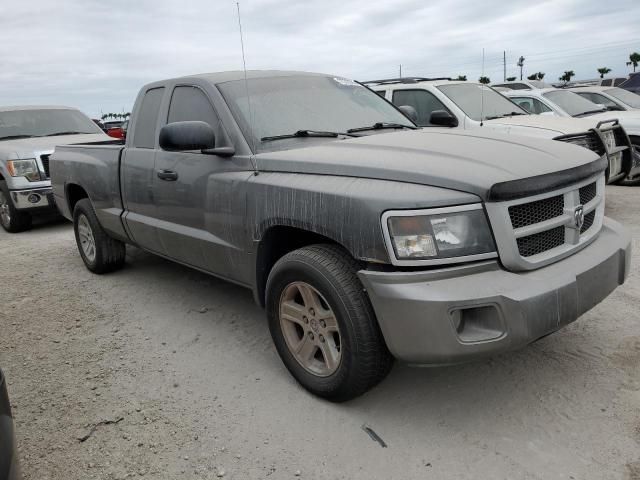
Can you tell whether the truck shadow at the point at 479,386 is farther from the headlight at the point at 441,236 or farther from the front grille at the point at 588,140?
the front grille at the point at 588,140

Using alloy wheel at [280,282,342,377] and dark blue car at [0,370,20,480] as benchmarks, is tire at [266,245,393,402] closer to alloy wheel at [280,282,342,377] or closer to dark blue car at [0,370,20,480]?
alloy wheel at [280,282,342,377]

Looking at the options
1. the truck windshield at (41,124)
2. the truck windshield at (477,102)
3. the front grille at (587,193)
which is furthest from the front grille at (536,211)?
the truck windshield at (41,124)

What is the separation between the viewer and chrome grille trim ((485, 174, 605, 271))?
238 centimetres

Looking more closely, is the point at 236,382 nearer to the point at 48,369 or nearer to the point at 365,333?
the point at 365,333

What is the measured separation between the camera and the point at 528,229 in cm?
248

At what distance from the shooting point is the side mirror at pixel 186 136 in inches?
126

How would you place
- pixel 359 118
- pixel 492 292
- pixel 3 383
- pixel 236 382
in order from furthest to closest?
pixel 359 118, pixel 236 382, pixel 492 292, pixel 3 383

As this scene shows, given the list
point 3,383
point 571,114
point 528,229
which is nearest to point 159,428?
point 3,383

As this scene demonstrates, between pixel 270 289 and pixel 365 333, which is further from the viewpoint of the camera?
pixel 270 289

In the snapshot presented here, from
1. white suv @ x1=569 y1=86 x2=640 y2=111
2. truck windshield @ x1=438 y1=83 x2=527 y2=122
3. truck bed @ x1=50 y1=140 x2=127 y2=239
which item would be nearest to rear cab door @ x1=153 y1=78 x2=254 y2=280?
truck bed @ x1=50 y1=140 x2=127 y2=239

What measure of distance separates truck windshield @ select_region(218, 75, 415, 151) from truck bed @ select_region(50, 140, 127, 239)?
1549mm

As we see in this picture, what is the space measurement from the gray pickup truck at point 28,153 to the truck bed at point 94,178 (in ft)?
6.84

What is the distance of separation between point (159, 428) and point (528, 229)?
2.06 metres

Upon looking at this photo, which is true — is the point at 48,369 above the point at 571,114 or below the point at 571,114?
below
